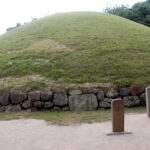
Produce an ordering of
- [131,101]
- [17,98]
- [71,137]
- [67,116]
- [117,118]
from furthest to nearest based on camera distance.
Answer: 1. [131,101]
2. [17,98]
3. [67,116]
4. [117,118]
5. [71,137]

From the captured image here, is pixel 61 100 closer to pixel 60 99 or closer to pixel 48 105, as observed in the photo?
pixel 60 99

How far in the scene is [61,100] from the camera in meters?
7.15

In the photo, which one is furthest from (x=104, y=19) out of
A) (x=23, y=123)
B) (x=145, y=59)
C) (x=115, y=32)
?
(x=23, y=123)

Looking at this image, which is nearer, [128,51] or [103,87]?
[103,87]

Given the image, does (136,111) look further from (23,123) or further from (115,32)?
(115,32)

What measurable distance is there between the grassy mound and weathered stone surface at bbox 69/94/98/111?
79 centimetres

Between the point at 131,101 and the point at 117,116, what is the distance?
3.21 m

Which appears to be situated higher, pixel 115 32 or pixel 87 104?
pixel 115 32

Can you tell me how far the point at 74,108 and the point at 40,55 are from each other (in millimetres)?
4846

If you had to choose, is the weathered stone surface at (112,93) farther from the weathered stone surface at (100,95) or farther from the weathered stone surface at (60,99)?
the weathered stone surface at (60,99)

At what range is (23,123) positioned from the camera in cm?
549

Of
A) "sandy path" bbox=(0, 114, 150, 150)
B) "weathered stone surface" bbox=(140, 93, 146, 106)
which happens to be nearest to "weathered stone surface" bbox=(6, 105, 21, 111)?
"sandy path" bbox=(0, 114, 150, 150)

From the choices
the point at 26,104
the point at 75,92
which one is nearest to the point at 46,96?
the point at 26,104

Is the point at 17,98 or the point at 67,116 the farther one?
the point at 17,98
